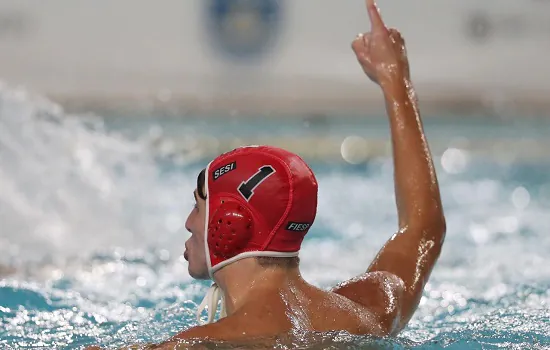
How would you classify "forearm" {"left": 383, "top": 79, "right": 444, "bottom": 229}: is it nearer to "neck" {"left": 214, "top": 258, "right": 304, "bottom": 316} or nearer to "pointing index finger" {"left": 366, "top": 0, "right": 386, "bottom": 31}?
"pointing index finger" {"left": 366, "top": 0, "right": 386, "bottom": 31}

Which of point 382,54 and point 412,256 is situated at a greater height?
point 382,54

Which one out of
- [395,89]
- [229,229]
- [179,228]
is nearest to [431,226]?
[395,89]

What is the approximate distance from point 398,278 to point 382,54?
2.12 feet

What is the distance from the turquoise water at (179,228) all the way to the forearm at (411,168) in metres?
0.35

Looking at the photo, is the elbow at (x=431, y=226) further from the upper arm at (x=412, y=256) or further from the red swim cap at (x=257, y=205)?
the red swim cap at (x=257, y=205)

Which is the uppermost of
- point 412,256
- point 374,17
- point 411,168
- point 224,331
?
point 374,17

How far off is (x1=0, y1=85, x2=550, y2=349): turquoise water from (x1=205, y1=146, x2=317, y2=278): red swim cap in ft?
0.74

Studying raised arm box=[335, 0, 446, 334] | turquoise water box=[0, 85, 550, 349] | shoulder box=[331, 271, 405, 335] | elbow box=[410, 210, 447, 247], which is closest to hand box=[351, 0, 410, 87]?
raised arm box=[335, 0, 446, 334]

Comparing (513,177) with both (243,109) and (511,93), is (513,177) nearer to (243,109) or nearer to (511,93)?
(511,93)

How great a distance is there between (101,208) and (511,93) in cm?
586

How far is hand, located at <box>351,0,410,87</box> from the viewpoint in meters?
2.46

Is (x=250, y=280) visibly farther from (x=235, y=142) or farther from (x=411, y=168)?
(x=235, y=142)

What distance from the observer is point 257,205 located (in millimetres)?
1887

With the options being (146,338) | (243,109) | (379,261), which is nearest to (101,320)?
(146,338)
